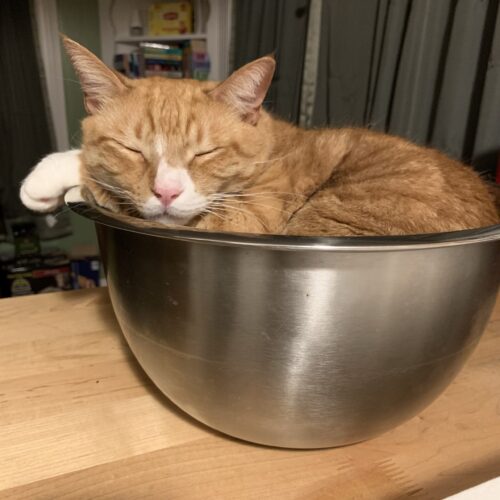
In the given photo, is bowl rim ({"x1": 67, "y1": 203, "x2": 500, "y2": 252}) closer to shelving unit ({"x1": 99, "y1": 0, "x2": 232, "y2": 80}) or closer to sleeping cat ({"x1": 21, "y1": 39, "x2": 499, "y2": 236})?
sleeping cat ({"x1": 21, "y1": 39, "x2": 499, "y2": 236})

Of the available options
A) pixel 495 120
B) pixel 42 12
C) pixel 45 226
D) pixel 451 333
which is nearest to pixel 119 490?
pixel 451 333

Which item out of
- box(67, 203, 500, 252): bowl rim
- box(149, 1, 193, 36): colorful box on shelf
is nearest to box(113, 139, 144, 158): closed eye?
box(67, 203, 500, 252): bowl rim

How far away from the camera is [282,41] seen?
3.05 m

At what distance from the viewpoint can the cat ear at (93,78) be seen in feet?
2.97

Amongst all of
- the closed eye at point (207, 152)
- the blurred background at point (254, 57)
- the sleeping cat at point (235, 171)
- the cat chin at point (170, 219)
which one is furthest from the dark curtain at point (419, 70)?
the cat chin at point (170, 219)

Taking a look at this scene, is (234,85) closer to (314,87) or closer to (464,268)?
(464,268)

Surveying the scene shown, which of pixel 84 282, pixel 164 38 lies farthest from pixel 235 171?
pixel 164 38

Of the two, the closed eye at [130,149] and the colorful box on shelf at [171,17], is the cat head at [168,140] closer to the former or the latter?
the closed eye at [130,149]

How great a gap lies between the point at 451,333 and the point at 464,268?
0.09m

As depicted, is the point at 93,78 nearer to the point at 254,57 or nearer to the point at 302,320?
the point at 302,320

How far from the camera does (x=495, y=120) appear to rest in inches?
68.1

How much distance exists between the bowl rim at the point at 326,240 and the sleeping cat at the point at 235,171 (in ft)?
0.96

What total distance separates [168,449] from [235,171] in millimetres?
579

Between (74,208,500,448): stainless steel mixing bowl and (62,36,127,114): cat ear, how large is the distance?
0.46 metres
